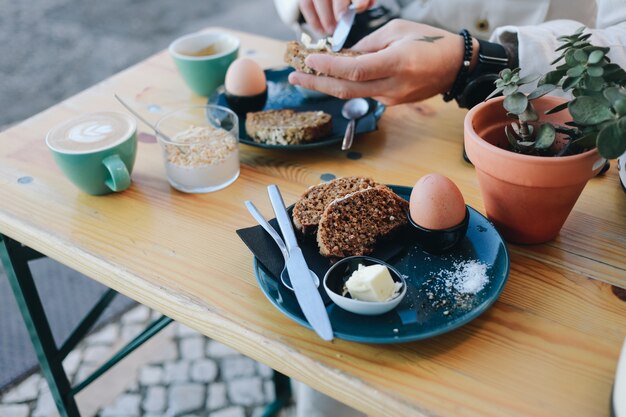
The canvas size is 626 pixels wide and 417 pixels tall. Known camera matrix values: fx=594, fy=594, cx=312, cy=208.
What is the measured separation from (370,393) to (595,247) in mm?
439

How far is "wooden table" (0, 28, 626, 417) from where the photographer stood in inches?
26.6

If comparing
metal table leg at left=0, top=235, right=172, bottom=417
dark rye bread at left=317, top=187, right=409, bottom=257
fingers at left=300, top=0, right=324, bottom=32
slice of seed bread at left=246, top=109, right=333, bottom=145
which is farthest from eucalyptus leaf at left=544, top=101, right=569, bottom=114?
metal table leg at left=0, top=235, right=172, bottom=417

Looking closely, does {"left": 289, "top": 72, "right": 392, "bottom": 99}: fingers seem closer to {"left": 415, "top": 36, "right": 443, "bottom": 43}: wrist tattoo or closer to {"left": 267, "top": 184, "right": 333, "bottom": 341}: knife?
{"left": 415, "top": 36, "right": 443, "bottom": 43}: wrist tattoo

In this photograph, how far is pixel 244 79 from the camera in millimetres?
1223

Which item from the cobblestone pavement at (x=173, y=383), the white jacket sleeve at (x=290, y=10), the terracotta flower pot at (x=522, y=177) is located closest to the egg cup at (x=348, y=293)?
the terracotta flower pot at (x=522, y=177)

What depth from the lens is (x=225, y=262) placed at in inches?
34.4

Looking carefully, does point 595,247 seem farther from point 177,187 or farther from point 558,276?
point 177,187

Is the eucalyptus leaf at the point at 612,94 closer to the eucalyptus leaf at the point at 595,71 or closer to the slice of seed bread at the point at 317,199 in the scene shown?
the eucalyptus leaf at the point at 595,71

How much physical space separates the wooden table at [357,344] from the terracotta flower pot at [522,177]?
0.05 m

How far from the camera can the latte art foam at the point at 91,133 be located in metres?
1.01

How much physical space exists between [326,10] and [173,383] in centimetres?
109

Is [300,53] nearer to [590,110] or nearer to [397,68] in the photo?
[397,68]

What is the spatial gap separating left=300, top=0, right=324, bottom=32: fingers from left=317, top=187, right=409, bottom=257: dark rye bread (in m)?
0.62

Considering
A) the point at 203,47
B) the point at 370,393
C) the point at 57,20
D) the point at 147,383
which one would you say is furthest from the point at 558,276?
the point at 57,20
